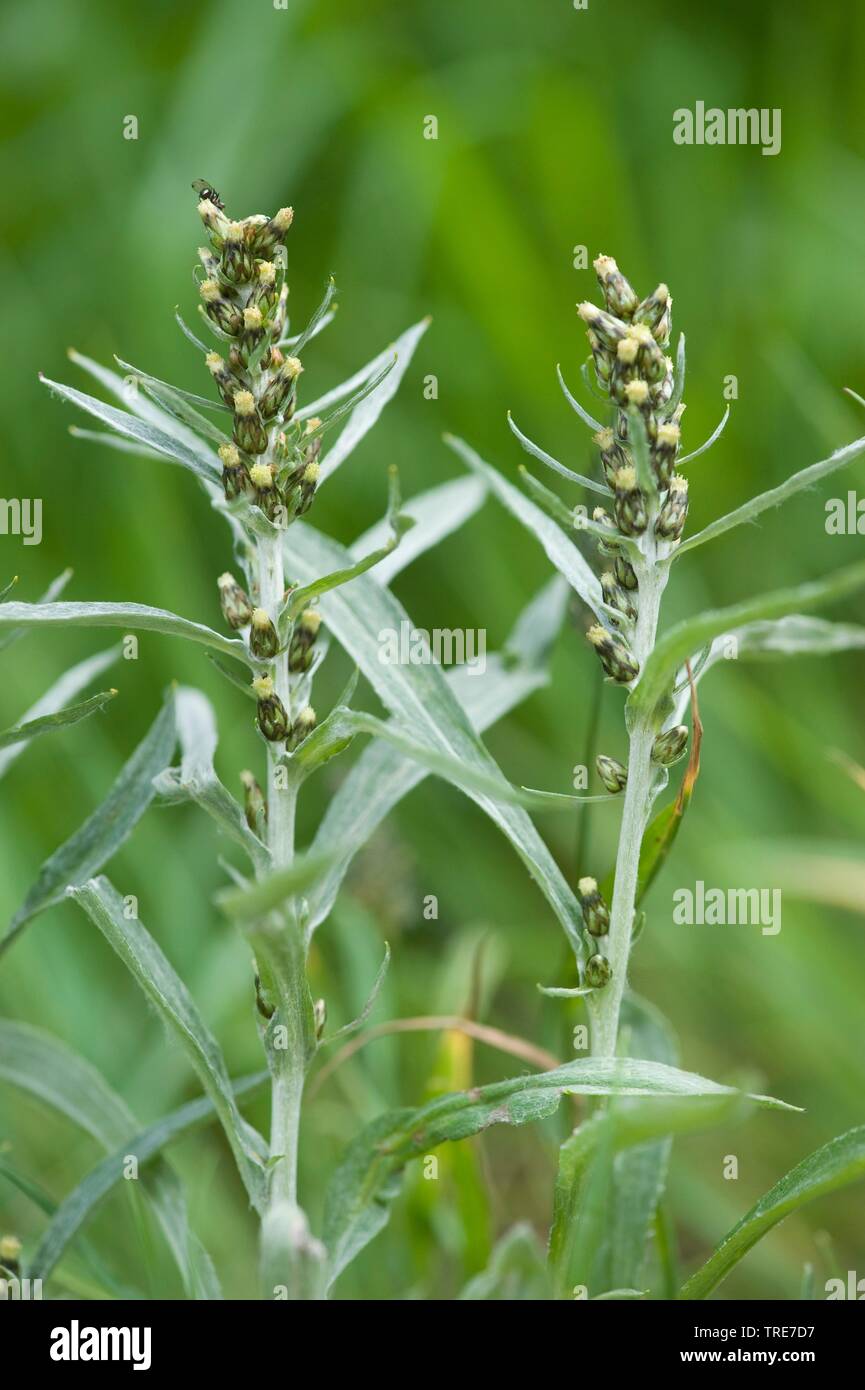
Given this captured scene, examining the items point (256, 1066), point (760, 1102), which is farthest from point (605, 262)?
point (256, 1066)

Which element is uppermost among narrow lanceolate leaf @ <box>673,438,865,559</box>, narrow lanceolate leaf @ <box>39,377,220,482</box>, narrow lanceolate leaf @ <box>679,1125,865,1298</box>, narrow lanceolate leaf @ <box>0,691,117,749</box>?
narrow lanceolate leaf @ <box>39,377,220,482</box>

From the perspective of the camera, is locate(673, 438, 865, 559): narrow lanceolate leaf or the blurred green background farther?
the blurred green background

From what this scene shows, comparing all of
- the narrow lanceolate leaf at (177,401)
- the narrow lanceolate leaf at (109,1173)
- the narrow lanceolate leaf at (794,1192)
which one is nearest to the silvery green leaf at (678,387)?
the narrow lanceolate leaf at (177,401)

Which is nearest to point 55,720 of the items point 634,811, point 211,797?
point 211,797

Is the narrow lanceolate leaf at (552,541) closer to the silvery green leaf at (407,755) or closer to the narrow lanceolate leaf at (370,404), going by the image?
the narrow lanceolate leaf at (370,404)

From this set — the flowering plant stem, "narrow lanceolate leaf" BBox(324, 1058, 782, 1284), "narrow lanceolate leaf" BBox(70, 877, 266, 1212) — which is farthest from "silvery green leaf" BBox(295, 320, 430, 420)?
"narrow lanceolate leaf" BBox(324, 1058, 782, 1284)

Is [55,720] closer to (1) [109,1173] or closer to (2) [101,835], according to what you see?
(2) [101,835]

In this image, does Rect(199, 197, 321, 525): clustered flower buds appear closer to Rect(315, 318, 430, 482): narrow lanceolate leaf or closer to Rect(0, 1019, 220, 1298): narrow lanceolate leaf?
Rect(315, 318, 430, 482): narrow lanceolate leaf
